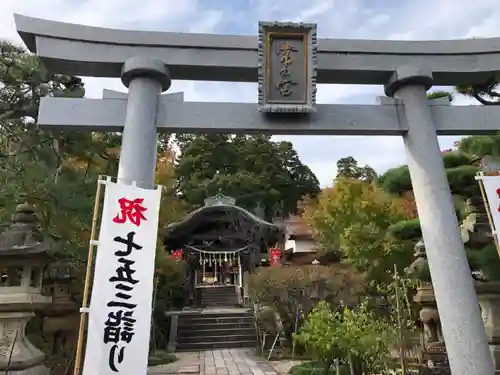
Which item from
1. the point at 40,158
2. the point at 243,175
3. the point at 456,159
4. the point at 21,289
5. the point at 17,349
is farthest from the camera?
the point at 243,175

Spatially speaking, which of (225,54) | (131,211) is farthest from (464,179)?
(131,211)

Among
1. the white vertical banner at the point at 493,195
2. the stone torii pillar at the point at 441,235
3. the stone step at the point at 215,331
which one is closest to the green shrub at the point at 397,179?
the stone torii pillar at the point at 441,235

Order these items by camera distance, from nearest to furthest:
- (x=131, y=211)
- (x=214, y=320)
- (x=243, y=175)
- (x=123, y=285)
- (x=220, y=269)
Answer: (x=123, y=285) → (x=131, y=211) → (x=214, y=320) → (x=220, y=269) → (x=243, y=175)

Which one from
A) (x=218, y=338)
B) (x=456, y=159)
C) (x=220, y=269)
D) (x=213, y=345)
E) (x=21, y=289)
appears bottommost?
(x=213, y=345)

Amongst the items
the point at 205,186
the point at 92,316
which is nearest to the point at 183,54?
the point at 92,316

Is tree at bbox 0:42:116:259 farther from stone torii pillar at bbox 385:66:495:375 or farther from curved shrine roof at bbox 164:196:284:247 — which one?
curved shrine roof at bbox 164:196:284:247

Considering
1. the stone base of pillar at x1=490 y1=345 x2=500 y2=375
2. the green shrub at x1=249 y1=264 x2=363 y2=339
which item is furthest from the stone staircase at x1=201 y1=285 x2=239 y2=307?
the stone base of pillar at x1=490 y1=345 x2=500 y2=375

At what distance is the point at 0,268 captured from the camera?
5.91 metres

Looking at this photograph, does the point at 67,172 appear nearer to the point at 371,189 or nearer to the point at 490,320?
the point at 490,320

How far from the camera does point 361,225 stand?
45.0ft

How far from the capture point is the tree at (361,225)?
12062 mm

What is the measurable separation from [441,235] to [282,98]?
225 centimetres

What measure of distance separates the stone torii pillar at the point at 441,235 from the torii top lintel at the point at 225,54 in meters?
0.33

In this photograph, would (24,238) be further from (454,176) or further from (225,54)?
(454,176)
